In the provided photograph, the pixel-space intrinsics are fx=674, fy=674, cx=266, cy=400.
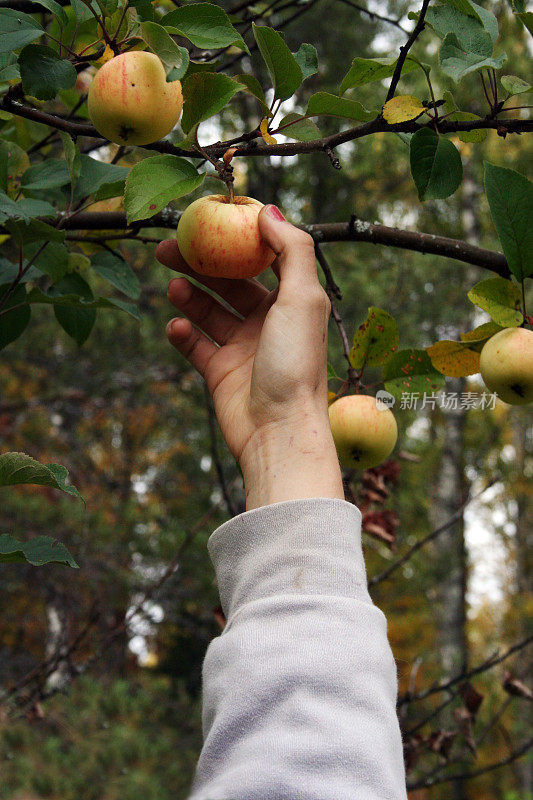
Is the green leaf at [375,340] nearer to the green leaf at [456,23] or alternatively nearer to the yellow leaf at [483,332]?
the yellow leaf at [483,332]

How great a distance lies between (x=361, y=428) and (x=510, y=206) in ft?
1.28

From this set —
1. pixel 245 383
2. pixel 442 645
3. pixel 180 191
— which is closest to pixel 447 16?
pixel 180 191

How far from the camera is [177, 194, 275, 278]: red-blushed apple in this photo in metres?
0.87

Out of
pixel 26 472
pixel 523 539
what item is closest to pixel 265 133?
pixel 26 472

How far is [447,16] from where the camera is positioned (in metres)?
0.85

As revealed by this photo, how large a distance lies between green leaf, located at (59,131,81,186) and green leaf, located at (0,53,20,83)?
0.10 meters

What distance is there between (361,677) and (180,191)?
0.55m

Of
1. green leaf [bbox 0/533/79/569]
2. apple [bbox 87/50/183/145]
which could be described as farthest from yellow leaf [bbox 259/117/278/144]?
green leaf [bbox 0/533/79/569]

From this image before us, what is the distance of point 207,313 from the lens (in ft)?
3.68

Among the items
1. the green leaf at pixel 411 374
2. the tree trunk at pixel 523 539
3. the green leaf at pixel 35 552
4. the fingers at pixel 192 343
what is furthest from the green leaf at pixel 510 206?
the tree trunk at pixel 523 539

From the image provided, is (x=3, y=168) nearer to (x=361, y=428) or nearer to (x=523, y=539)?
(x=361, y=428)

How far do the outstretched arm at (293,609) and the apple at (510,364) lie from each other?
0.25 meters

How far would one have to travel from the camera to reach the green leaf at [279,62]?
0.82m

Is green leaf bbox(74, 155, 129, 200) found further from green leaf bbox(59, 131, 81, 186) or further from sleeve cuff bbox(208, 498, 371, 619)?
sleeve cuff bbox(208, 498, 371, 619)
